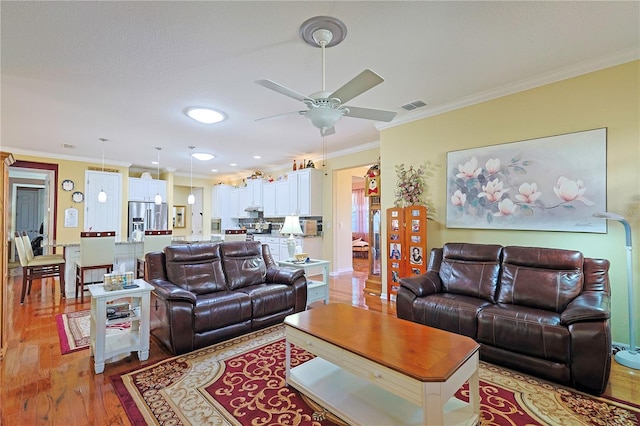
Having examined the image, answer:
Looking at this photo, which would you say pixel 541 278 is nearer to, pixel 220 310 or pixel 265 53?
pixel 220 310

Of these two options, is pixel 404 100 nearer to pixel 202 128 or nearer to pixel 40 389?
pixel 202 128

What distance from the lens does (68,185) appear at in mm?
6598

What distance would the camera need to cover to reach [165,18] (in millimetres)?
2176

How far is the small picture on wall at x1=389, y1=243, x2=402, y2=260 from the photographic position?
4243 millimetres

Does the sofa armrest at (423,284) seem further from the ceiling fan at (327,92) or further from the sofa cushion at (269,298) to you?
the ceiling fan at (327,92)

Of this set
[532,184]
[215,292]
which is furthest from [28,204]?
[532,184]

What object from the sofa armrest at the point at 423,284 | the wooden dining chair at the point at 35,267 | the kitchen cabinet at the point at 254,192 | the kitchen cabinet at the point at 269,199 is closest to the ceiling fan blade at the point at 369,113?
the sofa armrest at the point at 423,284

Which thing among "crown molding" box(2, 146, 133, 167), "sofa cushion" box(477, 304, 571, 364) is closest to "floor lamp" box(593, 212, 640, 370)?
"sofa cushion" box(477, 304, 571, 364)

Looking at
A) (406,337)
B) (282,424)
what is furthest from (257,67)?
(282,424)

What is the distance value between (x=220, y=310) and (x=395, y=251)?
2.56m

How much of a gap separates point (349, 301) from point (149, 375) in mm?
2830

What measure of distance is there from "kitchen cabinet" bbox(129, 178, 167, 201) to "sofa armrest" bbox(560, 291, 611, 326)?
8847mm

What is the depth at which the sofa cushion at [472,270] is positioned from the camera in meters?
3.02

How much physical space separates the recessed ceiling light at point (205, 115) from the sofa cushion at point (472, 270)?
3.54 meters
